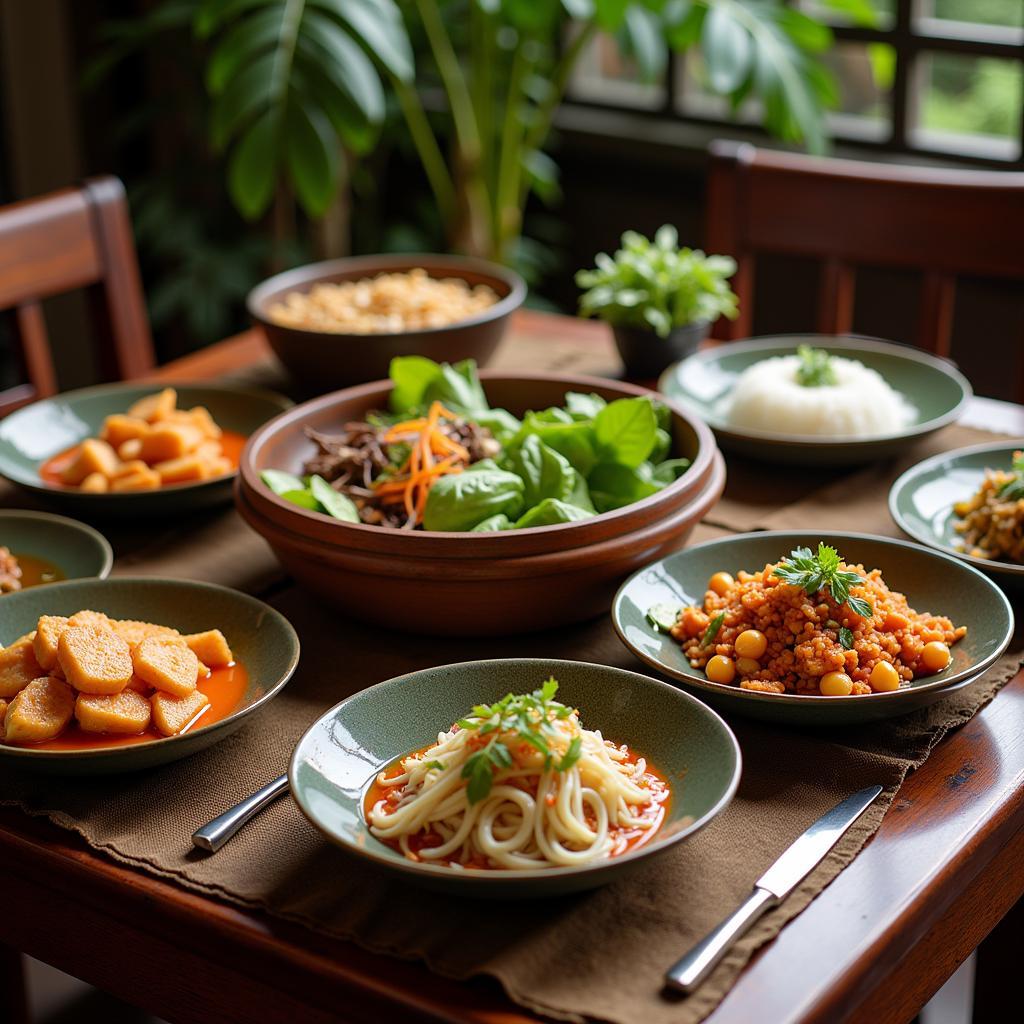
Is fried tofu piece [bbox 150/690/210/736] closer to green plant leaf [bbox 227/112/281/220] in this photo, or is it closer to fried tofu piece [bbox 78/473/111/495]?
fried tofu piece [bbox 78/473/111/495]

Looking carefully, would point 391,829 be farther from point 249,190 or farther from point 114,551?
point 249,190

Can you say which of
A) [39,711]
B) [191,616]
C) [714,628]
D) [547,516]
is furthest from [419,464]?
[39,711]

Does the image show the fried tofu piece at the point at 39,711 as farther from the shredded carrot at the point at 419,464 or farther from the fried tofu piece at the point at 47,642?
the shredded carrot at the point at 419,464

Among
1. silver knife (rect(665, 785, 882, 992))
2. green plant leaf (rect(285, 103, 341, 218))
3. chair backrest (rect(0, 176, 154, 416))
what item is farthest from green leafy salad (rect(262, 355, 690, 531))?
green plant leaf (rect(285, 103, 341, 218))

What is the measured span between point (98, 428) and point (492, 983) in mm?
1259

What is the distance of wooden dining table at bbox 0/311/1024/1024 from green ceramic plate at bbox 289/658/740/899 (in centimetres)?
8

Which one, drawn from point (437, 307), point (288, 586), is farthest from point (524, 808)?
point (437, 307)

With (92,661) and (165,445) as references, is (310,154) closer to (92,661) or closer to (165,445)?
(165,445)

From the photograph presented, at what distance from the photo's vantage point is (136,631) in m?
1.27

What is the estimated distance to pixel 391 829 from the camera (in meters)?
1.02

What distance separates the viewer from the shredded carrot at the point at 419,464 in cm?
147

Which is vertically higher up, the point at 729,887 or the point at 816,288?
the point at 729,887

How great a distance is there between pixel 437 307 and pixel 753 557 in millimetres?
832

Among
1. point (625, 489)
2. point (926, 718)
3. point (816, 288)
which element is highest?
point (625, 489)
